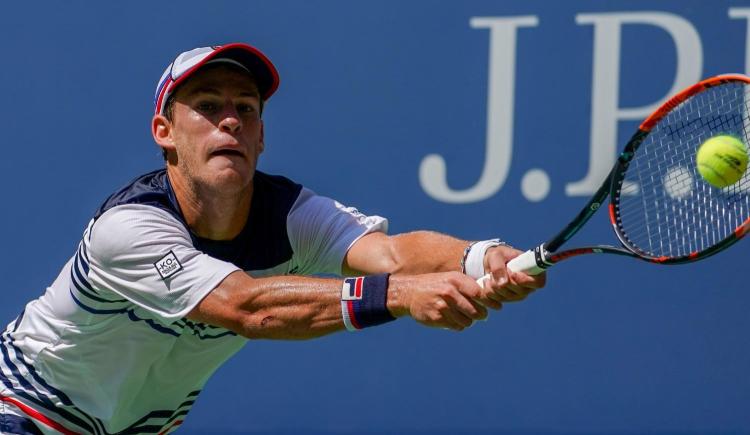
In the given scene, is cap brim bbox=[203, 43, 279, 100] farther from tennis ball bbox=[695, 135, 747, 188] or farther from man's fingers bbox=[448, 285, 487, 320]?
tennis ball bbox=[695, 135, 747, 188]

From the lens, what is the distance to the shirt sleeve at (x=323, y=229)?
4445mm

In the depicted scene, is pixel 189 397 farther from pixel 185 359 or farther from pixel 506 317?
pixel 506 317

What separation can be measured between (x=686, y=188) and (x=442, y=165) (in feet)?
4.24

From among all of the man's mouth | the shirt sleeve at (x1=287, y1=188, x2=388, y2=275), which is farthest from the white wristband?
the man's mouth

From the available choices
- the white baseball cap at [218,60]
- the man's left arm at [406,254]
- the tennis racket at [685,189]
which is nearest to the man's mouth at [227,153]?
the white baseball cap at [218,60]

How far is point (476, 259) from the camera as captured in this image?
414cm

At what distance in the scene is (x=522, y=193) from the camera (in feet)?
20.1

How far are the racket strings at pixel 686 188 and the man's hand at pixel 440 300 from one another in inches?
50.4

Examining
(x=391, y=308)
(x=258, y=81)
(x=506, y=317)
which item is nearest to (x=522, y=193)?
(x=506, y=317)

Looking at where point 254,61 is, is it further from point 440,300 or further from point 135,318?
point 440,300

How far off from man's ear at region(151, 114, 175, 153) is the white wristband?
998 millimetres

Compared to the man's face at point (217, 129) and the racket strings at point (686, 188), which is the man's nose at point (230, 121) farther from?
the racket strings at point (686, 188)

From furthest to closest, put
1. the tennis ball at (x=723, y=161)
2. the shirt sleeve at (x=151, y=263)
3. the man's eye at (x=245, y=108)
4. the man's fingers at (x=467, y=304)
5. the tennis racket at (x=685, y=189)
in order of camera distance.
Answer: the tennis racket at (x=685, y=189) → the man's eye at (x=245, y=108) → the tennis ball at (x=723, y=161) → the shirt sleeve at (x=151, y=263) → the man's fingers at (x=467, y=304)

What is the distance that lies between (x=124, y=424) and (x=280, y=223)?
0.79 metres
